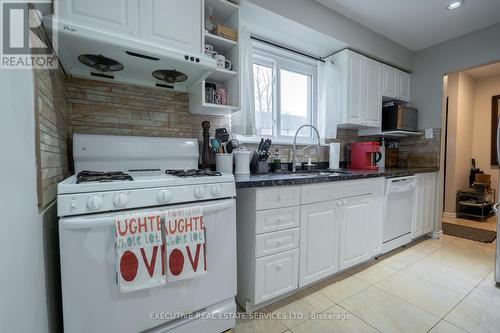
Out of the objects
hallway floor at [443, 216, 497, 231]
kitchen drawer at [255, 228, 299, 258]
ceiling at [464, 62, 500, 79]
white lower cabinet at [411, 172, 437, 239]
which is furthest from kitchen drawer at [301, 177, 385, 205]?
ceiling at [464, 62, 500, 79]

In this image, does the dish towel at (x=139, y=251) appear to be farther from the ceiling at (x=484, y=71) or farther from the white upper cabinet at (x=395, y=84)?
the ceiling at (x=484, y=71)

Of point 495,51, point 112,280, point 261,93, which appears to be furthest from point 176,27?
point 495,51

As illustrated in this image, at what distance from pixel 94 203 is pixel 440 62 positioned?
3.82 metres

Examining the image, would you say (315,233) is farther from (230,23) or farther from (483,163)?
(483,163)

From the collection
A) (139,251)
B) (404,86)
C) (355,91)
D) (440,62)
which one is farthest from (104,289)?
(440,62)

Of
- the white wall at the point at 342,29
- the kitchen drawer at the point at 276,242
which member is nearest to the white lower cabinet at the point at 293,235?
the kitchen drawer at the point at 276,242

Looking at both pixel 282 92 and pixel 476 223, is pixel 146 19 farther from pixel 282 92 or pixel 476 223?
pixel 476 223

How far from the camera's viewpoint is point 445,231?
3.02 m

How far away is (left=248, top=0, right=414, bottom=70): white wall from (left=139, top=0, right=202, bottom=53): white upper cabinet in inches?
20.8

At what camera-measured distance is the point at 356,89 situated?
2.48 metres

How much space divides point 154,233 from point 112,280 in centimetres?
26

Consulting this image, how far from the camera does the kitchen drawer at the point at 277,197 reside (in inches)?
53.3

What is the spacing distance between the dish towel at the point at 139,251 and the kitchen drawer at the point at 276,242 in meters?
0.57

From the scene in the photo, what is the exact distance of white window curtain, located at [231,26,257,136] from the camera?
1.87m
